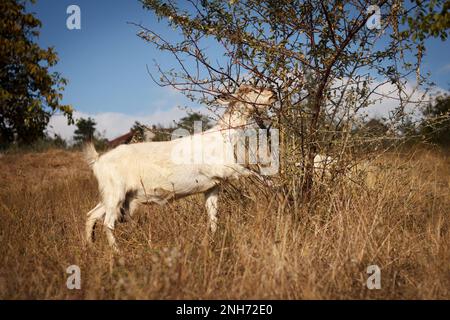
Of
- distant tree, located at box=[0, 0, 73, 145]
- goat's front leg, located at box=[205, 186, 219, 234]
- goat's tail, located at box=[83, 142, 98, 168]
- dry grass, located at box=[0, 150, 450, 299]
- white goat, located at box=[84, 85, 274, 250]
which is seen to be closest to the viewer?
dry grass, located at box=[0, 150, 450, 299]

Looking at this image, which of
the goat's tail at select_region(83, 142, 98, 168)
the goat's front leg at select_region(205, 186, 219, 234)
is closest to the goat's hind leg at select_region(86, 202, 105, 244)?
the goat's tail at select_region(83, 142, 98, 168)

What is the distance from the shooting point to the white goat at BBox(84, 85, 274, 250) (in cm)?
486

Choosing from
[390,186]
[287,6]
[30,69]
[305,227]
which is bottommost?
[305,227]

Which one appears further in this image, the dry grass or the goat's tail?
the goat's tail

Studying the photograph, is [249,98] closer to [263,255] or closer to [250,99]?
[250,99]

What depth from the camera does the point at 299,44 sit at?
4184 millimetres

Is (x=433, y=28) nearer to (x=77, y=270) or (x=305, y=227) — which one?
(x=305, y=227)

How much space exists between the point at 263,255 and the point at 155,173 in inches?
85.5

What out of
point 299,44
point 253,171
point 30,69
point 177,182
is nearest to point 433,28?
point 299,44

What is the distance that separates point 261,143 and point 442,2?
233cm

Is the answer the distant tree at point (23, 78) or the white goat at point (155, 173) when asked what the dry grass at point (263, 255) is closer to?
the white goat at point (155, 173)

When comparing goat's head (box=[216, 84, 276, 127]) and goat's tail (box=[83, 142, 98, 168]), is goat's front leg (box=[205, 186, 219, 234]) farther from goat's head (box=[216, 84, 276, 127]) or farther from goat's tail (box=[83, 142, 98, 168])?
goat's tail (box=[83, 142, 98, 168])

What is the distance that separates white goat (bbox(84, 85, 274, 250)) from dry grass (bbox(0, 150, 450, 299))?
0.30 metres

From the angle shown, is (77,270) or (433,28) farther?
(77,270)
